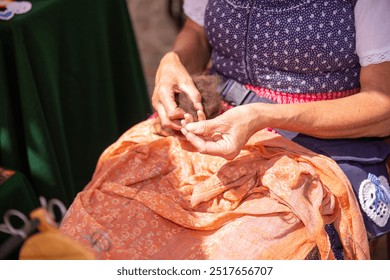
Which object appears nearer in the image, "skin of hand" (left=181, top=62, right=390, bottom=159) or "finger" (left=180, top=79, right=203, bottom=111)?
"skin of hand" (left=181, top=62, right=390, bottom=159)

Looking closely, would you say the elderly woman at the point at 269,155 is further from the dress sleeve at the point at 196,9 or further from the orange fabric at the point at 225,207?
the dress sleeve at the point at 196,9

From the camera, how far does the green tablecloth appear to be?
1756 millimetres

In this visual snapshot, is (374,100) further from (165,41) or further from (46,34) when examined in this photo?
(165,41)

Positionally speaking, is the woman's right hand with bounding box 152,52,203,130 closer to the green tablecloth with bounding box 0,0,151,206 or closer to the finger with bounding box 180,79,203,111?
the finger with bounding box 180,79,203,111

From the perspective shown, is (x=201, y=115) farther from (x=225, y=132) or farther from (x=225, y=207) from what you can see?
(x=225, y=207)

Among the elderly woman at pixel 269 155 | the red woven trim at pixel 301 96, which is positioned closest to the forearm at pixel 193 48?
the elderly woman at pixel 269 155

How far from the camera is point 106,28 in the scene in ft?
6.70

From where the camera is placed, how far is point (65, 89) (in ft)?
6.41

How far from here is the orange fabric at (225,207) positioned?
1275 millimetres

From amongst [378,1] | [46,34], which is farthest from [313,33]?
[46,34]

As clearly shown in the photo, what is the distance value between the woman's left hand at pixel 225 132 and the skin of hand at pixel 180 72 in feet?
0.40

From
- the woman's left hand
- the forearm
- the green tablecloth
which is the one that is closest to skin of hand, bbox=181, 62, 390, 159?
the woman's left hand

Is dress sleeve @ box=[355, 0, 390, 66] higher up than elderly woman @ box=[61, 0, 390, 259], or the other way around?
dress sleeve @ box=[355, 0, 390, 66]
